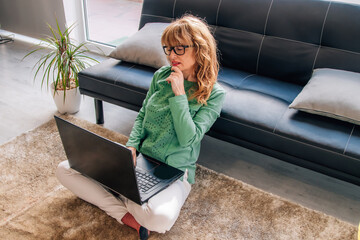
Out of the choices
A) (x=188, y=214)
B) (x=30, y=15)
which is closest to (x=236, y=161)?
(x=188, y=214)

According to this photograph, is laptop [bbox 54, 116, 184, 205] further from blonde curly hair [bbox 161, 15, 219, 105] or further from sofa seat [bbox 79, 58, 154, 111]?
sofa seat [bbox 79, 58, 154, 111]

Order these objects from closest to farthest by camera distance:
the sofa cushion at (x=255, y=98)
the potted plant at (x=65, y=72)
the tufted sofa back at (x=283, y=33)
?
the sofa cushion at (x=255, y=98) < the tufted sofa back at (x=283, y=33) < the potted plant at (x=65, y=72)

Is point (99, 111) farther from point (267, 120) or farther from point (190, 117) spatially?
point (267, 120)

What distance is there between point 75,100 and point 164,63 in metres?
0.75

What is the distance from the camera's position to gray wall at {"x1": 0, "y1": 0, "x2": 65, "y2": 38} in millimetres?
3291

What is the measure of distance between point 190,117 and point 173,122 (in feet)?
0.30

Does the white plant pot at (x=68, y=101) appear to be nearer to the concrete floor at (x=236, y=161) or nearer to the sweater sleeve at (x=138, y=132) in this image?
the concrete floor at (x=236, y=161)

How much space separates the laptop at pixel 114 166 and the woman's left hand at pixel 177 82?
34cm

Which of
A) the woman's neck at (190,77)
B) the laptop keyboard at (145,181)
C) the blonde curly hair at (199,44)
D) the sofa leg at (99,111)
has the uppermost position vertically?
the blonde curly hair at (199,44)

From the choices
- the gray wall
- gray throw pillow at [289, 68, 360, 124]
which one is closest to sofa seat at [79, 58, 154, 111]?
gray throw pillow at [289, 68, 360, 124]

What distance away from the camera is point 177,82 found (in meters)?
1.34

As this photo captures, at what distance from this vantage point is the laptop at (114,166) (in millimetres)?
1143

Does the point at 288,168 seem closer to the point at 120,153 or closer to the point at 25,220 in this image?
the point at 120,153

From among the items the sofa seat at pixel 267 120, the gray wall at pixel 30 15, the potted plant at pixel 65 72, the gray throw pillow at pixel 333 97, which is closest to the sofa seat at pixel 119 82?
the sofa seat at pixel 267 120
